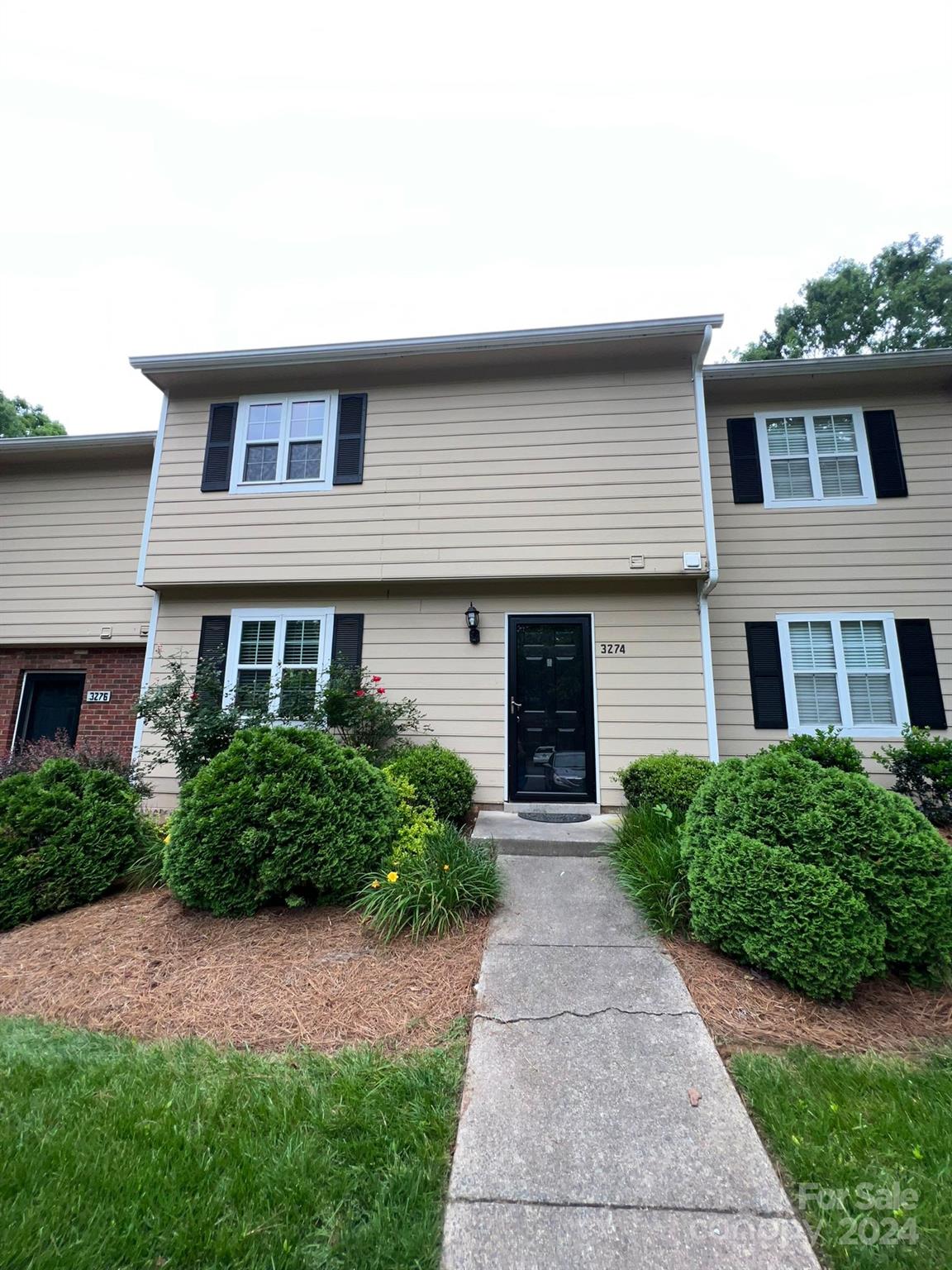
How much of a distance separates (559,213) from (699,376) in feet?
21.1

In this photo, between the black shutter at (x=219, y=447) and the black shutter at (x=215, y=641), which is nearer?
the black shutter at (x=215, y=641)

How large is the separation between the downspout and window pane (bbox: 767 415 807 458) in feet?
4.90

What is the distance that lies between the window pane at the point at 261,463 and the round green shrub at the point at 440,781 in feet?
13.5

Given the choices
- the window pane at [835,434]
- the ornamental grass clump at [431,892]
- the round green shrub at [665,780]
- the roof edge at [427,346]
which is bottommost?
the ornamental grass clump at [431,892]

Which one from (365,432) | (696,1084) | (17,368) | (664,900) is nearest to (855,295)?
(365,432)

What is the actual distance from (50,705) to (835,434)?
11771mm

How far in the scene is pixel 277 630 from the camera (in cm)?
700

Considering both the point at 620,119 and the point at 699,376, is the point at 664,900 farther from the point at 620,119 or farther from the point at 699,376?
the point at 620,119

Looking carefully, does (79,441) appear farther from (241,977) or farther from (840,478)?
(840,478)

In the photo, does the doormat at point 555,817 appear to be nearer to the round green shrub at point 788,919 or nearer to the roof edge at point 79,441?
the round green shrub at point 788,919

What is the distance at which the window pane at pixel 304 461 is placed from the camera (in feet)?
23.2

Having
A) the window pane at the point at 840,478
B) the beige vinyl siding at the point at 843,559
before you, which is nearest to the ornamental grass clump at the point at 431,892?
the beige vinyl siding at the point at 843,559

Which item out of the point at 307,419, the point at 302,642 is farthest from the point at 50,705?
the point at 307,419

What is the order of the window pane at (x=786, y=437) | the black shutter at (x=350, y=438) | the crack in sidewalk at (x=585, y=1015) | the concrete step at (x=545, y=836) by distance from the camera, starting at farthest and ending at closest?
1. the window pane at (x=786, y=437)
2. the black shutter at (x=350, y=438)
3. the concrete step at (x=545, y=836)
4. the crack in sidewalk at (x=585, y=1015)
